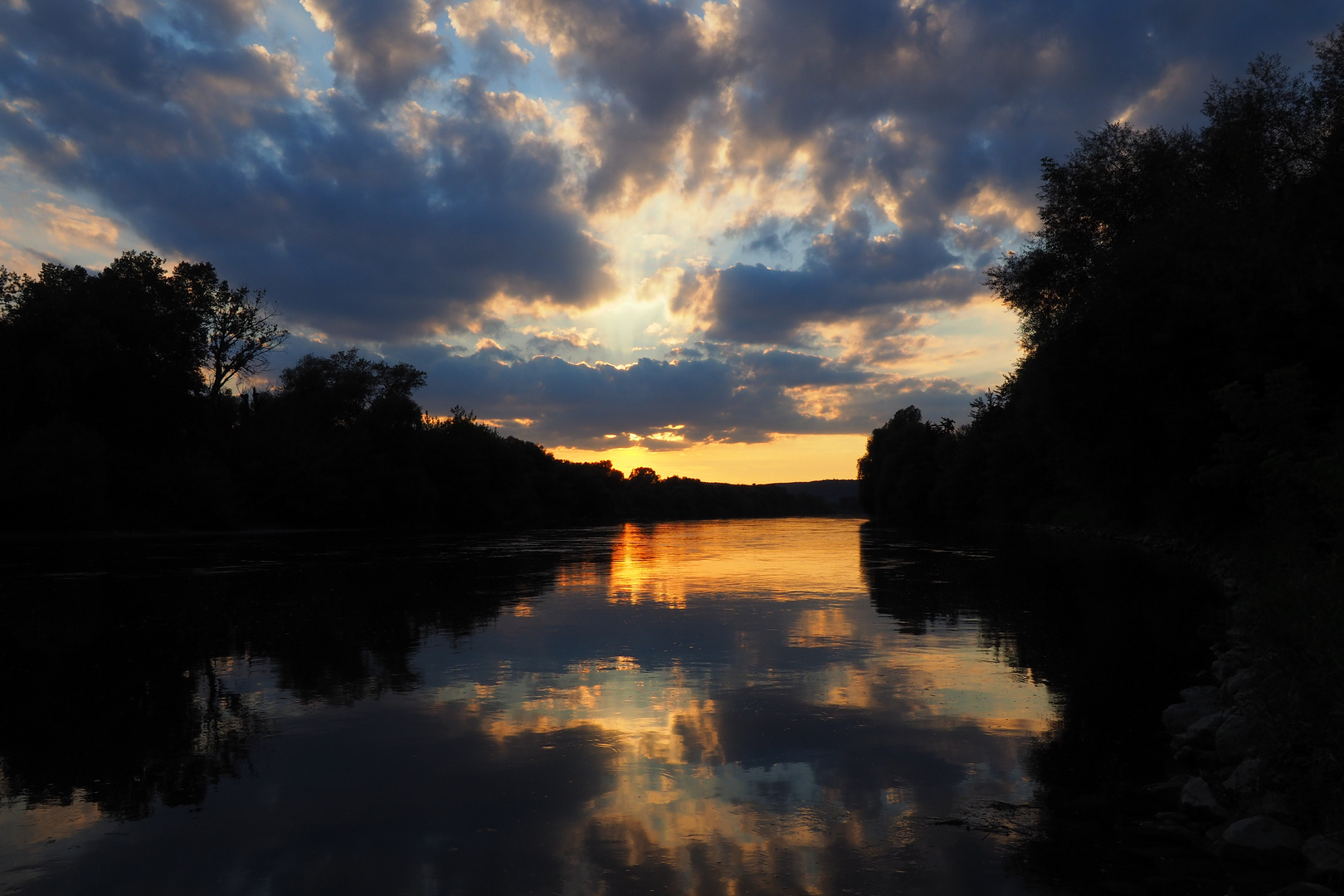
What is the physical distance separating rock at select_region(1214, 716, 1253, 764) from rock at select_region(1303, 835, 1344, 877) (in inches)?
73.4

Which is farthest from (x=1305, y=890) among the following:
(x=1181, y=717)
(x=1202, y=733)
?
(x=1181, y=717)

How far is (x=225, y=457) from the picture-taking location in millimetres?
70750

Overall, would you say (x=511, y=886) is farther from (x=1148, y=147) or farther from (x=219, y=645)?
(x=1148, y=147)

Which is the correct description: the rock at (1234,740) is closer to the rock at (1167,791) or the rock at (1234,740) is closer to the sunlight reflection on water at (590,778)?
the rock at (1167,791)

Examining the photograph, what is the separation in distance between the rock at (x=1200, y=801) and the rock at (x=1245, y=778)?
0.64ft

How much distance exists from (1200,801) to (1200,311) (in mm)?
23578

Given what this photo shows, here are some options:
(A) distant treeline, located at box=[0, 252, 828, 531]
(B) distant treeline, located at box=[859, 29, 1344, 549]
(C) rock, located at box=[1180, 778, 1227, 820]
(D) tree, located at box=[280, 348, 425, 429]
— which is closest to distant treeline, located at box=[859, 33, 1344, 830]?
(B) distant treeline, located at box=[859, 29, 1344, 549]

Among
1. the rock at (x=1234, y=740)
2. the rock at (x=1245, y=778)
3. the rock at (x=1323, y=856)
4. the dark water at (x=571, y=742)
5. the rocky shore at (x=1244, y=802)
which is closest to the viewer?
the rock at (x=1323, y=856)

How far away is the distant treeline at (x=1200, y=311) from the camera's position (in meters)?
19.9

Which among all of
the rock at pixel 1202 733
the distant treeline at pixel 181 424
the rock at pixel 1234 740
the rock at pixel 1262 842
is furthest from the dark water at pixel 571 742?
the distant treeline at pixel 181 424

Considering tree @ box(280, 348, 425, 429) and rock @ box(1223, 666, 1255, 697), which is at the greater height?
tree @ box(280, 348, 425, 429)

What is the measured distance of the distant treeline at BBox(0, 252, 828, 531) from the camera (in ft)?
172

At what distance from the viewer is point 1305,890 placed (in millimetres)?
4953

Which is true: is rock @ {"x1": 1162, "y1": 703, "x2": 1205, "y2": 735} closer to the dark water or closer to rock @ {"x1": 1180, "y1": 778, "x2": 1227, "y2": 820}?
the dark water
